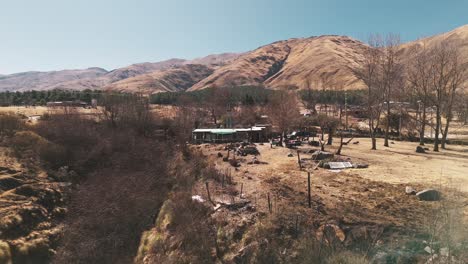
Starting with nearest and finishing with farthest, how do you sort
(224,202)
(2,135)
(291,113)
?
(224,202)
(2,135)
(291,113)

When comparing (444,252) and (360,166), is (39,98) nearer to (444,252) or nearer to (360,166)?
(360,166)

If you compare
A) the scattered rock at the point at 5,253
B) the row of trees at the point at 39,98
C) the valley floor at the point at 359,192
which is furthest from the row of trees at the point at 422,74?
the row of trees at the point at 39,98

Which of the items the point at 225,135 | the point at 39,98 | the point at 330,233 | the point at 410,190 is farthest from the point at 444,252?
the point at 39,98

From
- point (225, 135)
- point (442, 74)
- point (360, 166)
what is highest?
point (442, 74)

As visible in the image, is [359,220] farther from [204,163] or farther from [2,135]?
[2,135]

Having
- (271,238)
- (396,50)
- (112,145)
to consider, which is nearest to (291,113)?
(396,50)

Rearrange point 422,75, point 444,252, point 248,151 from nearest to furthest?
point 444,252 < point 248,151 < point 422,75
